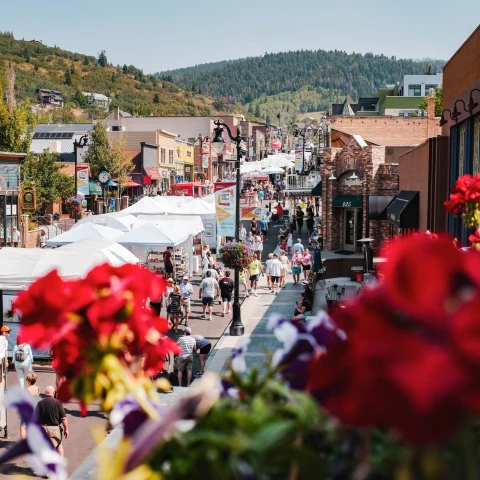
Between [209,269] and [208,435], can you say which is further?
[209,269]

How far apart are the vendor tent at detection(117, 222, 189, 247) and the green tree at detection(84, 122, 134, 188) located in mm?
33476

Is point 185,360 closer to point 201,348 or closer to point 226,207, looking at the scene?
point 201,348

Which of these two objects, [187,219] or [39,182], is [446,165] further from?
[39,182]

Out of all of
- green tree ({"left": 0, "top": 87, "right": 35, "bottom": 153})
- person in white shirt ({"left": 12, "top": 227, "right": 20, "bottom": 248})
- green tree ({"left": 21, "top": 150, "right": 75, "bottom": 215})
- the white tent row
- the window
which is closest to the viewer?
the white tent row

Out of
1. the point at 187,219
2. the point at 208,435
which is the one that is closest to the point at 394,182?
the point at 187,219

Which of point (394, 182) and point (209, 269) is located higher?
point (394, 182)

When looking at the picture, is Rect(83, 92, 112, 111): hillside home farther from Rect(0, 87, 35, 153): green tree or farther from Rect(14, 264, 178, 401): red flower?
Rect(14, 264, 178, 401): red flower

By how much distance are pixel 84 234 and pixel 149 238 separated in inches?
82.6

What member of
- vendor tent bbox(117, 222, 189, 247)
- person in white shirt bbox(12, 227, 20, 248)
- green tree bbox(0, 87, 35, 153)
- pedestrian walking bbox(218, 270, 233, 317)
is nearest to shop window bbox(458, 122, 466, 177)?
pedestrian walking bbox(218, 270, 233, 317)

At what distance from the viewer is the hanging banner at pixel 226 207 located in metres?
24.2

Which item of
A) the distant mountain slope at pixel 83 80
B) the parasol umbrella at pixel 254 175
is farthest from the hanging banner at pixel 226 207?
the distant mountain slope at pixel 83 80

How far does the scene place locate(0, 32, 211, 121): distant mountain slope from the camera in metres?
155

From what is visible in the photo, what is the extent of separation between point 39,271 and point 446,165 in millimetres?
10389

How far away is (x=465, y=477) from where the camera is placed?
4.62ft
